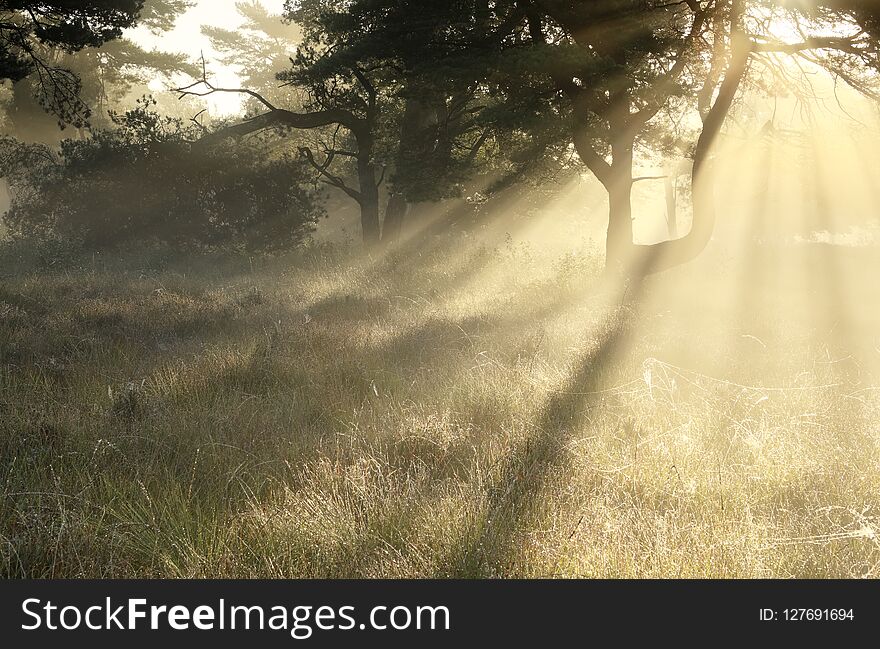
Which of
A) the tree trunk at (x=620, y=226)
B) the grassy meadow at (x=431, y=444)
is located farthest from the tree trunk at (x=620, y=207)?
the grassy meadow at (x=431, y=444)

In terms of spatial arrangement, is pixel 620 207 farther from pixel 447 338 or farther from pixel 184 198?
pixel 184 198

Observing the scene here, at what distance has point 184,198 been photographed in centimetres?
1792

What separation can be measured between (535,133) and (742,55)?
3361mm

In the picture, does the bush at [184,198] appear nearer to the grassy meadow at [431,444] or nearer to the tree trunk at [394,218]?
the tree trunk at [394,218]

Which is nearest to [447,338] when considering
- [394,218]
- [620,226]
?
[620,226]

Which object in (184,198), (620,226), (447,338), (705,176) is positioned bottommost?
(447,338)

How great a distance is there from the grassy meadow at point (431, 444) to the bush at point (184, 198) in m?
8.68

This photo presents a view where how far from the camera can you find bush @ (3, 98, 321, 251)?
17.2 metres

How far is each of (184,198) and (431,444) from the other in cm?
1618

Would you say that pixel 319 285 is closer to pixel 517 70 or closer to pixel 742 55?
pixel 517 70

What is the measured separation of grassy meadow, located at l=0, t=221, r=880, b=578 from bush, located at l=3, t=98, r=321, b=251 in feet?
28.5

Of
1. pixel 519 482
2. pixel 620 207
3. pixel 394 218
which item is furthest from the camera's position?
pixel 394 218

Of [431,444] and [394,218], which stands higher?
[394,218]

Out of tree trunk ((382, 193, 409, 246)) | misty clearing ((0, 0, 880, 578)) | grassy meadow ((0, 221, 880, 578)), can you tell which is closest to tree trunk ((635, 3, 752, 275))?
misty clearing ((0, 0, 880, 578))
